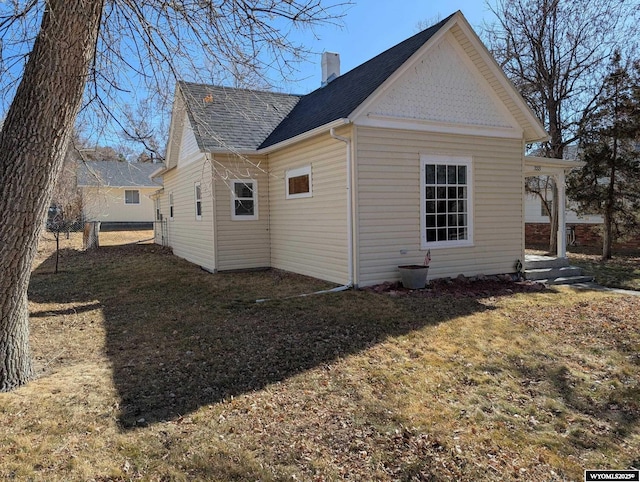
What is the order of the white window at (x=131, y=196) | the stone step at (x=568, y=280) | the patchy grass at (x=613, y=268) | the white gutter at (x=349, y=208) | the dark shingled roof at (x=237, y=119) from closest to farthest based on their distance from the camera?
the white gutter at (x=349, y=208) → the stone step at (x=568, y=280) → the patchy grass at (x=613, y=268) → the dark shingled roof at (x=237, y=119) → the white window at (x=131, y=196)

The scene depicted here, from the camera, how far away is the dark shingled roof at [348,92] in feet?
28.5

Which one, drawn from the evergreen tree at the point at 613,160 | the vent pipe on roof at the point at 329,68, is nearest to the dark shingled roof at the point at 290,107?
the vent pipe on roof at the point at 329,68

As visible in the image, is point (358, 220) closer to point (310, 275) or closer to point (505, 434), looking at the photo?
point (310, 275)

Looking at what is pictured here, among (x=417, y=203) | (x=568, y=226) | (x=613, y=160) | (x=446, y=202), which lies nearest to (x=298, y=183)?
(x=417, y=203)

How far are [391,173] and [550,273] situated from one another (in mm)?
4749

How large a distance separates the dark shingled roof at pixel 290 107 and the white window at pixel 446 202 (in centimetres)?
197

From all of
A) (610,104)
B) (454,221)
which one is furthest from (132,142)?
(610,104)

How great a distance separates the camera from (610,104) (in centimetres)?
1448

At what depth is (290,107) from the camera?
1378 centimetres

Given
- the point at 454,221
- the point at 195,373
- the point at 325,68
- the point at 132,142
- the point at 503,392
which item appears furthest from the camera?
the point at 325,68

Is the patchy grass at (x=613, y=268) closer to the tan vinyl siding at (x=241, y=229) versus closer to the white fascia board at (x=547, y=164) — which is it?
the white fascia board at (x=547, y=164)

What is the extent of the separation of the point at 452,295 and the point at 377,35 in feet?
15.2

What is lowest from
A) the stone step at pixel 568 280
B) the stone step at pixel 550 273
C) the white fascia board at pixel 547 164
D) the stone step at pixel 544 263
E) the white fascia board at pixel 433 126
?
the stone step at pixel 568 280

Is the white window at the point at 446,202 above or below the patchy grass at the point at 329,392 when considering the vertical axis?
above
